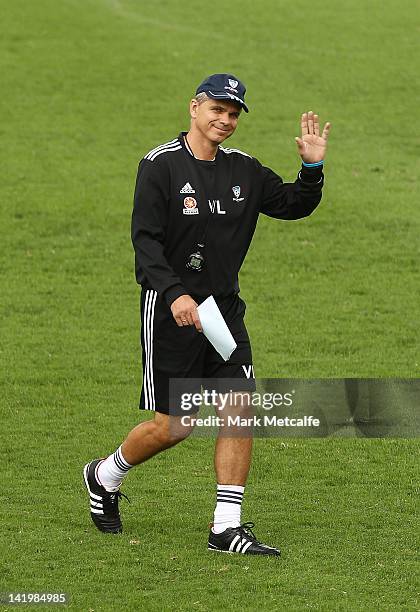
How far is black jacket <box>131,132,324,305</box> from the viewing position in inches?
271

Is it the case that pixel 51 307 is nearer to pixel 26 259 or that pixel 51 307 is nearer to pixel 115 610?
pixel 26 259

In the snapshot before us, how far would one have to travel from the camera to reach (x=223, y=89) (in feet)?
22.7

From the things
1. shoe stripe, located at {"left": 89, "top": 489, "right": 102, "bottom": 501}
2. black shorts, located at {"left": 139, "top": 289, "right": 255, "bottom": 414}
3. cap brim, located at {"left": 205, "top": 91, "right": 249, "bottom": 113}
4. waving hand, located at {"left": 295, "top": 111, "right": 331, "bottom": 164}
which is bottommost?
shoe stripe, located at {"left": 89, "top": 489, "right": 102, "bottom": 501}

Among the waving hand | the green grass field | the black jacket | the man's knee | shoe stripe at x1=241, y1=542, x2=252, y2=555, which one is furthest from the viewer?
the waving hand

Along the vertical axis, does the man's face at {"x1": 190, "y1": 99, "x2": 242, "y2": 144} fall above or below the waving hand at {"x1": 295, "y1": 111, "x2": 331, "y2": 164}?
above

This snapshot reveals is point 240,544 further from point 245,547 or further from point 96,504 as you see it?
point 96,504

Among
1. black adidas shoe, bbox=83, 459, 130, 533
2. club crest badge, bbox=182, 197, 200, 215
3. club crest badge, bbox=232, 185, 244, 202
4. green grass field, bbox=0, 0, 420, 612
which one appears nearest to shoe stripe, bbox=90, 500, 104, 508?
black adidas shoe, bbox=83, 459, 130, 533

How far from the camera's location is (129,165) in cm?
1673

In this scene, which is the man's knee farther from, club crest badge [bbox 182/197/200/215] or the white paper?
club crest badge [bbox 182/197/200/215]

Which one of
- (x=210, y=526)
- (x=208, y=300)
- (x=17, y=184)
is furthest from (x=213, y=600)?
(x=17, y=184)

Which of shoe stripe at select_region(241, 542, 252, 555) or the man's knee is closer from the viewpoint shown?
shoe stripe at select_region(241, 542, 252, 555)

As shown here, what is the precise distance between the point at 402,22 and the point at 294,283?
37.3 feet

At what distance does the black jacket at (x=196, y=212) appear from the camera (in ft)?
22.5

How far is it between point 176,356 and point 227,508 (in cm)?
79
